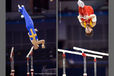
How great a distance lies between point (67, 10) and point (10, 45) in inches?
60.3

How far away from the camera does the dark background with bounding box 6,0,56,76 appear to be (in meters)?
6.61

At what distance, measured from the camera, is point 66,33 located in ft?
21.5

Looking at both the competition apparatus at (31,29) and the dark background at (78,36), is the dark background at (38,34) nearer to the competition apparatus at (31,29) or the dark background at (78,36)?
the competition apparatus at (31,29)

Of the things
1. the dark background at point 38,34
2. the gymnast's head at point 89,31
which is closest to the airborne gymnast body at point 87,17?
the gymnast's head at point 89,31

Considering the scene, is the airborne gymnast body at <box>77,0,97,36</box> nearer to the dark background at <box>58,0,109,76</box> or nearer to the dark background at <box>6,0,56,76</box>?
the dark background at <box>58,0,109,76</box>

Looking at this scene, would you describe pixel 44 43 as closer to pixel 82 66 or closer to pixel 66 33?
pixel 66 33

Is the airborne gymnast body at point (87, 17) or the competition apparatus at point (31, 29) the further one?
the competition apparatus at point (31, 29)

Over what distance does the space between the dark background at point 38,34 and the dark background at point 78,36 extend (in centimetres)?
21

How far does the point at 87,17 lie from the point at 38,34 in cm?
117

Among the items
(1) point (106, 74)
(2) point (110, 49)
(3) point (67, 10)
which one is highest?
(3) point (67, 10)

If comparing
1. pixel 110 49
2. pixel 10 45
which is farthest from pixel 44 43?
pixel 110 49

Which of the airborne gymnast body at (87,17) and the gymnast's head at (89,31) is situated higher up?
the airborne gymnast body at (87,17)

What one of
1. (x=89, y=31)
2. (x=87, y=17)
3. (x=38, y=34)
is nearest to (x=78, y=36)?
(x=89, y=31)

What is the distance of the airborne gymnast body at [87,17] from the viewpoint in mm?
6551
